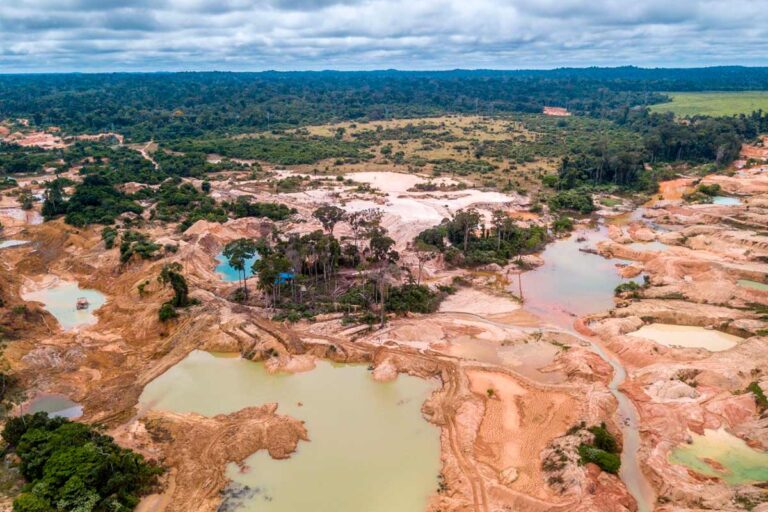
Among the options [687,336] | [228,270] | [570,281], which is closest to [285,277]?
[228,270]

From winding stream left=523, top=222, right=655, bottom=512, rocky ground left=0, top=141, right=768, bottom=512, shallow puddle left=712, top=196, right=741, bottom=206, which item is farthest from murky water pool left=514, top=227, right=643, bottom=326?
shallow puddle left=712, top=196, right=741, bottom=206

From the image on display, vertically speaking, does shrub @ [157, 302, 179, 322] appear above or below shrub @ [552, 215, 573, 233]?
below

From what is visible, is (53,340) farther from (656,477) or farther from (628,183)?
(628,183)

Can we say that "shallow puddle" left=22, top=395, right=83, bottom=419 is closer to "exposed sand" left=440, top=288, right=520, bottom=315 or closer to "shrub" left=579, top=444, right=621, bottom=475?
"exposed sand" left=440, top=288, right=520, bottom=315

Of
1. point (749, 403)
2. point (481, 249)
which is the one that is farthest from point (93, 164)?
point (749, 403)

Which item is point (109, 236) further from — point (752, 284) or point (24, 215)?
point (752, 284)

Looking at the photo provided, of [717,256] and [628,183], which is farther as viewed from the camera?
[628,183]
